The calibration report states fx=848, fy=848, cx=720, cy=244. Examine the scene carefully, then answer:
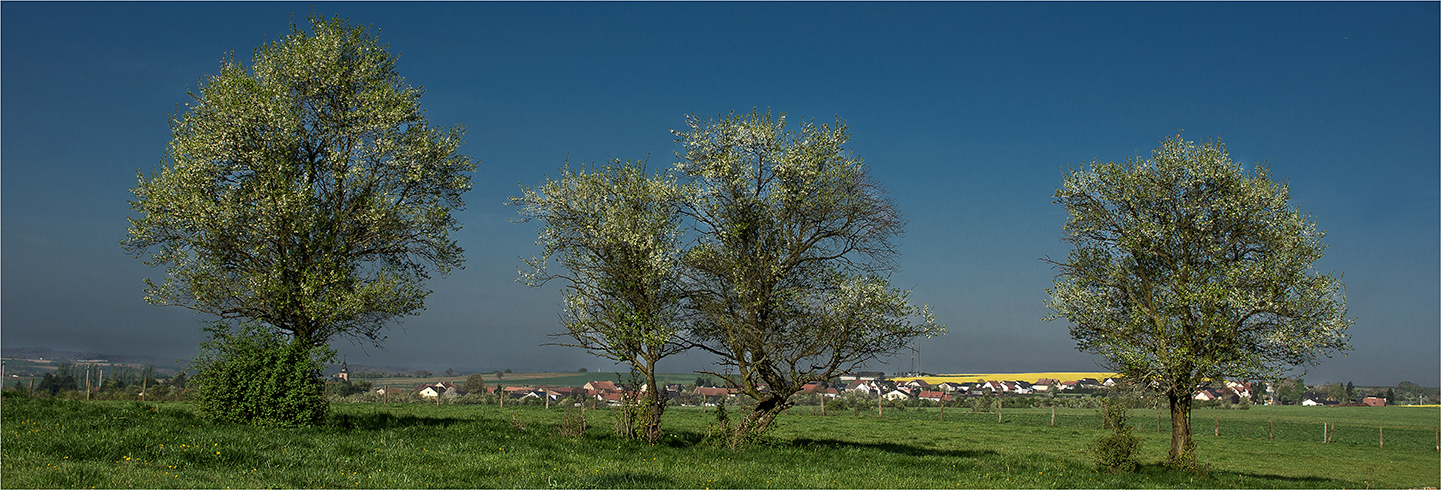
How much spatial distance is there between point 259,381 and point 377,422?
4.30 metres

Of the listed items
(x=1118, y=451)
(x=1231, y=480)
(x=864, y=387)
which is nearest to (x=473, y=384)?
(x=864, y=387)

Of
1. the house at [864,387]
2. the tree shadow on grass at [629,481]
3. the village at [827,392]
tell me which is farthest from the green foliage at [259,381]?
the house at [864,387]

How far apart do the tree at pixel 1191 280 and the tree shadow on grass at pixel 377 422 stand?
22.8 meters

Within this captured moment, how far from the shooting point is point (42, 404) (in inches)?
1011

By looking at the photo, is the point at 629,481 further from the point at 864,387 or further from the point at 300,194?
the point at 864,387

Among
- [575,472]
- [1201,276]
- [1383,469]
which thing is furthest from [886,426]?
[575,472]

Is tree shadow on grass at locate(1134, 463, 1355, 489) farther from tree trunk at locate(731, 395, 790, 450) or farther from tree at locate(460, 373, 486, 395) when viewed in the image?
tree at locate(460, 373, 486, 395)

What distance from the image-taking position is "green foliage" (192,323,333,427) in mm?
25609

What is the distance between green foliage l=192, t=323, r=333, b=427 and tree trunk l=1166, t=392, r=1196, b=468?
28.8 metres

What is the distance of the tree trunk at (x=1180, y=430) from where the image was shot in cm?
2956

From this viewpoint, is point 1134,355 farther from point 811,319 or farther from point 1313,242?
point 811,319

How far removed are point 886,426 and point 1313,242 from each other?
104 feet

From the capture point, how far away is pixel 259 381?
25688mm

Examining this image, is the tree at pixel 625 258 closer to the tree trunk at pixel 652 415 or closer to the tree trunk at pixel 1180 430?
the tree trunk at pixel 652 415
